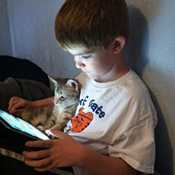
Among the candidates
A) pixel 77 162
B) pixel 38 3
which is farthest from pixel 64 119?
pixel 38 3

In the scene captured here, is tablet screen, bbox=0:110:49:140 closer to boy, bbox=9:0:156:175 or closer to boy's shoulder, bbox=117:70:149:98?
boy, bbox=9:0:156:175

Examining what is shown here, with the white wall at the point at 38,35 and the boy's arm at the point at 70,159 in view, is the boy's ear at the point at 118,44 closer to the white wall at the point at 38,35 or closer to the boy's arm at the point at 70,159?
the boy's arm at the point at 70,159

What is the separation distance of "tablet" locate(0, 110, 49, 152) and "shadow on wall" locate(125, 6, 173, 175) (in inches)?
11.9

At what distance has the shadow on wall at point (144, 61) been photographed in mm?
918

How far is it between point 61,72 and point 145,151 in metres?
0.67

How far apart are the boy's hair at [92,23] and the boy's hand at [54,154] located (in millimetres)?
230

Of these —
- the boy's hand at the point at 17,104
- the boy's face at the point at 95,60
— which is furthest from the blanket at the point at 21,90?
the boy's face at the point at 95,60

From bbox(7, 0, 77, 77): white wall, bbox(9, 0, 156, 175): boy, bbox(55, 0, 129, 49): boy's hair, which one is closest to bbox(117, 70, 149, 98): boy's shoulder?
bbox(9, 0, 156, 175): boy

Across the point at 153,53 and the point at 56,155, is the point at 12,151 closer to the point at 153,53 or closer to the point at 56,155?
the point at 56,155

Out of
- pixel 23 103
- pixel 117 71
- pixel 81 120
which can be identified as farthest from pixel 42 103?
pixel 117 71

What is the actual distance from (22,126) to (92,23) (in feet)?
0.94

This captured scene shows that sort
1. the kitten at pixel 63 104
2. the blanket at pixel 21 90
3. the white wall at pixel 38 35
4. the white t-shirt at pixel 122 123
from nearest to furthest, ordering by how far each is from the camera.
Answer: the white t-shirt at pixel 122 123 → the kitten at pixel 63 104 → the blanket at pixel 21 90 → the white wall at pixel 38 35

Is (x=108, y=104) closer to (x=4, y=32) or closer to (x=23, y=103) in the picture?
(x=23, y=103)

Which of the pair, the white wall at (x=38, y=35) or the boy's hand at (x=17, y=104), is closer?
the boy's hand at (x=17, y=104)
